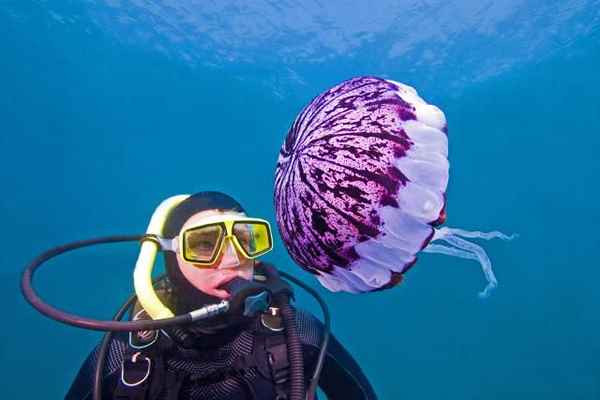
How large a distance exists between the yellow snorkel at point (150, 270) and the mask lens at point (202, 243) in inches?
6.9

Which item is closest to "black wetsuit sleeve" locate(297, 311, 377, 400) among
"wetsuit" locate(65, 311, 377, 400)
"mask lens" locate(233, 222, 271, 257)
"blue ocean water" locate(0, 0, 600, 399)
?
"wetsuit" locate(65, 311, 377, 400)

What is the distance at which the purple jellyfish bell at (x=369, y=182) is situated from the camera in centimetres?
195

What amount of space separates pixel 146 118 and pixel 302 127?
37051 millimetres

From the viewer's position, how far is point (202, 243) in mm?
2621

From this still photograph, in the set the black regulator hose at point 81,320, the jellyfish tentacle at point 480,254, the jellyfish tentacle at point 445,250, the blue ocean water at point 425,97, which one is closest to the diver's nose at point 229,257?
the black regulator hose at point 81,320

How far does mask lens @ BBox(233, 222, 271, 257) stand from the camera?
9.01 ft

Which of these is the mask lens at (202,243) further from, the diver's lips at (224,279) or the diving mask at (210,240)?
the diver's lips at (224,279)

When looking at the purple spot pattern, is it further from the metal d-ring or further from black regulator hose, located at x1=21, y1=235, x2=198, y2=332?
the metal d-ring

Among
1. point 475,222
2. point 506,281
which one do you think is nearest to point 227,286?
point 506,281

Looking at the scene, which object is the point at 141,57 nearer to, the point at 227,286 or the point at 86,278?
the point at 86,278

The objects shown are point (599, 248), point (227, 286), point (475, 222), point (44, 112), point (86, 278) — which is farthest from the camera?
point (475, 222)

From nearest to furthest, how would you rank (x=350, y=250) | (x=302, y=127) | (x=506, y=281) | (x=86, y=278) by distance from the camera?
(x=350, y=250), (x=302, y=127), (x=86, y=278), (x=506, y=281)

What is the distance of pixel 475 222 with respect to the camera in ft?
115

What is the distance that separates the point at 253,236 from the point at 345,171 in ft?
3.57
